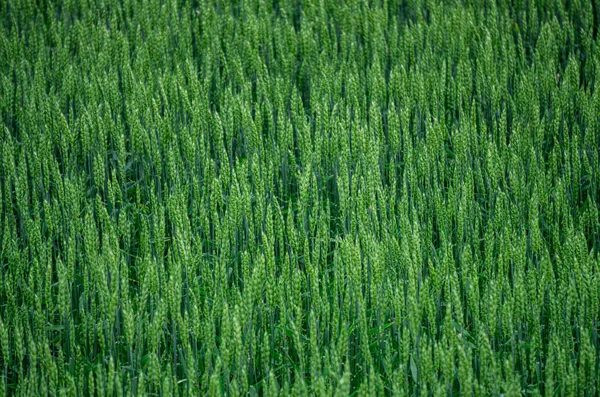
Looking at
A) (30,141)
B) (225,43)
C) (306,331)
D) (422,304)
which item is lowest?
(306,331)

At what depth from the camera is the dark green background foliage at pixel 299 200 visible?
292cm

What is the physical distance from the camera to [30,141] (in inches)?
167

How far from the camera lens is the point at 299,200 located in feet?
12.1

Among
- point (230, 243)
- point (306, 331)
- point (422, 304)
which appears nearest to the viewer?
point (422, 304)

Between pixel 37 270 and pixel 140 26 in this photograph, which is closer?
pixel 37 270

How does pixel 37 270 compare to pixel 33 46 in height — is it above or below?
below

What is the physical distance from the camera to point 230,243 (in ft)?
12.3

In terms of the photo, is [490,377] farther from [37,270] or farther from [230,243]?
[37,270]

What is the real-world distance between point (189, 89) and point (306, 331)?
2.09 metres

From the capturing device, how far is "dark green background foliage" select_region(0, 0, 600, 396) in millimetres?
2924

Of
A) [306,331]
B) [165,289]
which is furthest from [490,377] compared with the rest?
[165,289]

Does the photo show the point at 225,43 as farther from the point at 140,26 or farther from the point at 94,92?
the point at 94,92

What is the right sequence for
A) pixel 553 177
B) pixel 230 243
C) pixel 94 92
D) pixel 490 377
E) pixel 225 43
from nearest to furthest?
pixel 490 377 < pixel 230 243 < pixel 553 177 < pixel 94 92 < pixel 225 43

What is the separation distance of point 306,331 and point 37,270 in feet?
3.68
